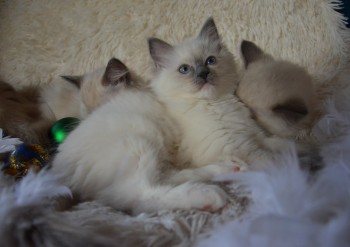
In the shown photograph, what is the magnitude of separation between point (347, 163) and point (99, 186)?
594 mm

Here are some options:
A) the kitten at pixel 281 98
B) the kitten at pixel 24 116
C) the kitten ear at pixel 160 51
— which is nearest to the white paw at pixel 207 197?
the kitten at pixel 281 98

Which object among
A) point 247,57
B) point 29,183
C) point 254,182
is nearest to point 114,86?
point 247,57

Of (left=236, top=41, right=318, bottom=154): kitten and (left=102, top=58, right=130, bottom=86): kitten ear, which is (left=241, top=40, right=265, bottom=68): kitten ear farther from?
(left=102, top=58, right=130, bottom=86): kitten ear

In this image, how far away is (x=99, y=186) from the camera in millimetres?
987

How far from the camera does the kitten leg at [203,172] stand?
3.20 feet

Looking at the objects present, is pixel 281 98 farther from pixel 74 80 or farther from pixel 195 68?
pixel 74 80

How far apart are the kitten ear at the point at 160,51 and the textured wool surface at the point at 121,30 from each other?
34 cm

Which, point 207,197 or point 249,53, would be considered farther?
point 249,53

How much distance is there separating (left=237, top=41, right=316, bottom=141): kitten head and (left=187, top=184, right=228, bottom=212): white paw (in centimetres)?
34

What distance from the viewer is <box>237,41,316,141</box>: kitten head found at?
1.08m

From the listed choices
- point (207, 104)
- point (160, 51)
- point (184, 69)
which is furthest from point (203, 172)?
point (160, 51)

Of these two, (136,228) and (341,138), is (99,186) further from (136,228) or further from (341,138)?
(341,138)

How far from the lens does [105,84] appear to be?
4.56ft

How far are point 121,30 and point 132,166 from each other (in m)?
0.90
